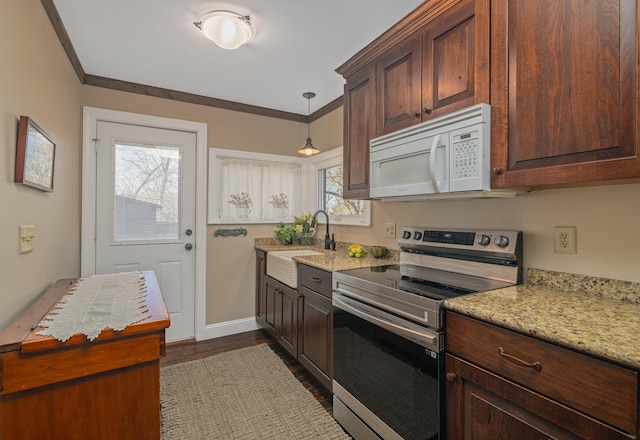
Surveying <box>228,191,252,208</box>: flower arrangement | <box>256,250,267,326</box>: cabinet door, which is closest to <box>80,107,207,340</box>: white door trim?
<box>228,191,252,208</box>: flower arrangement

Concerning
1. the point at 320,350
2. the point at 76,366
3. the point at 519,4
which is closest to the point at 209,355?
the point at 320,350

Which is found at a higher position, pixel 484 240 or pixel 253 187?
pixel 253 187

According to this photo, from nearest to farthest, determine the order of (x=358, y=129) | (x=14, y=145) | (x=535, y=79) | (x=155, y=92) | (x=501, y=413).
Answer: (x=501, y=413)
(x=535, y=79)
(x=14, y=145)
(x=358, y=129)
(x=155, y=92)

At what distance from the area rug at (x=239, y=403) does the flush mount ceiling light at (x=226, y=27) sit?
2.33m

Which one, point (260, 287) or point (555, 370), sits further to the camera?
point (260, 287)

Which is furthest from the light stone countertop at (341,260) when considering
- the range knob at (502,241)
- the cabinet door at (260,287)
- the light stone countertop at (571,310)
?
the light stone countertop at (571,310)

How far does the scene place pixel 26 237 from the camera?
4.66 feet

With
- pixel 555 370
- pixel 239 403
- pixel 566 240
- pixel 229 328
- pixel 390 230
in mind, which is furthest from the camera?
pixel 229 328

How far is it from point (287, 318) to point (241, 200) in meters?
1.38

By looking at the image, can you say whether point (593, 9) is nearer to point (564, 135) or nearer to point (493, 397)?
point (564, 135)

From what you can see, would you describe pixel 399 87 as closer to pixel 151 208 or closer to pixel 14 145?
pixel 14 145

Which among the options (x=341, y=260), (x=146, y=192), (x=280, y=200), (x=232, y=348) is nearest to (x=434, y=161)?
(x=341, y=260)

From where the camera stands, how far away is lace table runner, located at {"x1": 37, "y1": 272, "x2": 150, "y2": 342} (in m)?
1.14

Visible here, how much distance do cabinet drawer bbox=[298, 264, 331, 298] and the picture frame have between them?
5.18 feet
